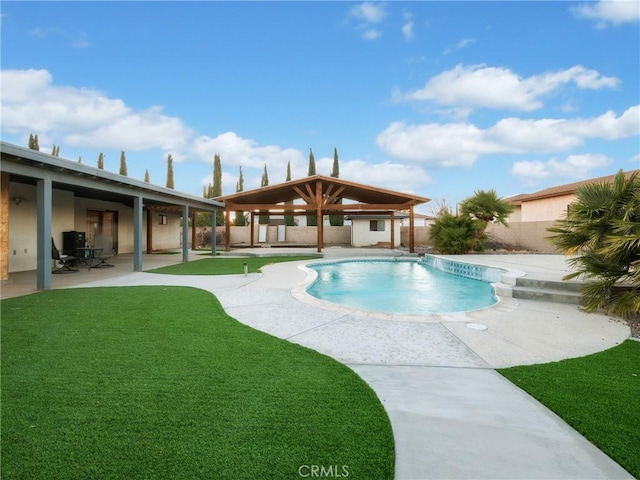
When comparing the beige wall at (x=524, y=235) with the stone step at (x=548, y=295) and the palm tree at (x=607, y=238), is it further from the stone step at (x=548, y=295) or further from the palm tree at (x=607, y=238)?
the palm tree at (x=607, y=238)

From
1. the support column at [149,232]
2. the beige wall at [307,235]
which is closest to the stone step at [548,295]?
the support column at [149,232]

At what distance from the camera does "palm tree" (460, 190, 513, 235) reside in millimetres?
16094

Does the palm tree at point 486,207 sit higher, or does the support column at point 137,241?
the palm tree at point 486,207

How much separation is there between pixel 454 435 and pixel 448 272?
38.1 ft

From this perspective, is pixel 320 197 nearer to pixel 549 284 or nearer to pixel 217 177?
pixel 549 284

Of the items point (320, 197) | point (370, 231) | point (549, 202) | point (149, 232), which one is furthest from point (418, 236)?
point (149, 232)

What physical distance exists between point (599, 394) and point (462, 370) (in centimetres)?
105

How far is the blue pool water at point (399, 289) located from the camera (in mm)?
7500

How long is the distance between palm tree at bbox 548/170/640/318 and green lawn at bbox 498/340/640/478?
1.88 meters

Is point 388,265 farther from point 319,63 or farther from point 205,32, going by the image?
point 205,32

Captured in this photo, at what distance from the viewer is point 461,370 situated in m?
3.21

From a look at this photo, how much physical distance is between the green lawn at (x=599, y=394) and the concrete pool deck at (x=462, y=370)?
105 millimetres

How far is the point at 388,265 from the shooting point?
14.9 metres

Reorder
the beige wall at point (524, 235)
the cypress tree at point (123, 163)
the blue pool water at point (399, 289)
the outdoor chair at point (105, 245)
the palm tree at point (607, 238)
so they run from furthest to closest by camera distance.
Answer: the cypress tree at point (123, 163) → the beige wall at point (524, 235) → the outdoor chair at point (105, 245) → the blue pool water at point (399, 289) → the palm tree at point (607, 238)
